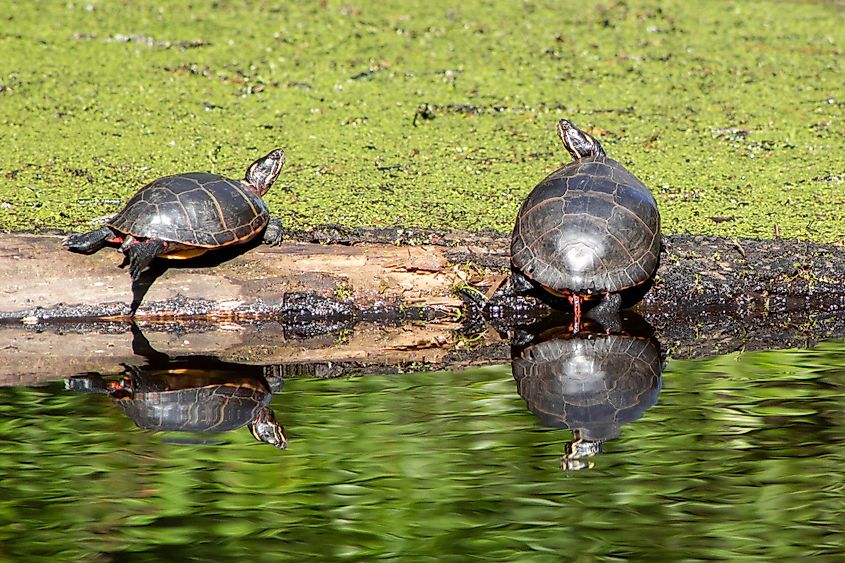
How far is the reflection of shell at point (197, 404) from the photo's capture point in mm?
3873

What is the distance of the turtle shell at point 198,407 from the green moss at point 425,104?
1594 mm

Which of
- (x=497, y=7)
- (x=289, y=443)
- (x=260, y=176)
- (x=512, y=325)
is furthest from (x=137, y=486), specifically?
(x=497, y=7)

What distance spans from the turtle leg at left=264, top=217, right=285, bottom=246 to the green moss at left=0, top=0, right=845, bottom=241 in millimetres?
443

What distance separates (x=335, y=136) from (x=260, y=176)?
5.40 feet

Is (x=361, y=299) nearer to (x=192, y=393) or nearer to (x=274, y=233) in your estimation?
(x=274, y=233)

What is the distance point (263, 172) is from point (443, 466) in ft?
8.49

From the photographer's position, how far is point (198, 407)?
403 centimetres

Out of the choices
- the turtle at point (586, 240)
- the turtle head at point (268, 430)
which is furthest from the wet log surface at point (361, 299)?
the turtle head at point (268, 430)

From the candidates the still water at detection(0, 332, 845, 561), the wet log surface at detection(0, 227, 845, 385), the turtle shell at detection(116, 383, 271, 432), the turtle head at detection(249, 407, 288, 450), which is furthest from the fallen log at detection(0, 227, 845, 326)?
the turtle head at detection(249, 407, 288, 450)

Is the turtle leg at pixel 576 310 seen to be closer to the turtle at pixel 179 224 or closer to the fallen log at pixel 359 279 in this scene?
the fallen log at pixel 359 279

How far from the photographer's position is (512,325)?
16.9ft

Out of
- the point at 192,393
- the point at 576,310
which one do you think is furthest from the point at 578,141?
the point at 192,393

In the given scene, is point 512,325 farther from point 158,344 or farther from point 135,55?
point 135,55

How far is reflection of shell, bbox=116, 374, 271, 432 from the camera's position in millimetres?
3873
